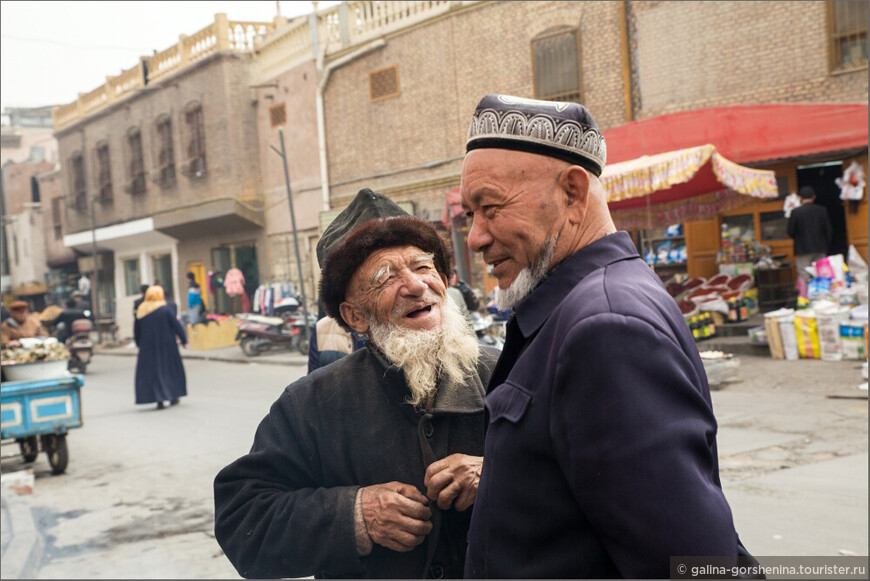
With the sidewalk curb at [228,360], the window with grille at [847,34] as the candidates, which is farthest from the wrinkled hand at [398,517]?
the sidewalk curb at [228,360]

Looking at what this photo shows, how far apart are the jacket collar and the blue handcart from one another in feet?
21.6

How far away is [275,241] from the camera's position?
62.3 ft

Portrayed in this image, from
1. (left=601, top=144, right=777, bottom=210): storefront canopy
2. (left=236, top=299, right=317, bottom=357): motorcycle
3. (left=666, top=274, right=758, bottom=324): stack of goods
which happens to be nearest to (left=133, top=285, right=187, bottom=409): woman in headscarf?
(left=236, top=299, right=317, bottom=357): motorcycle

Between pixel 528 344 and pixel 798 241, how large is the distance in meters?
10.5

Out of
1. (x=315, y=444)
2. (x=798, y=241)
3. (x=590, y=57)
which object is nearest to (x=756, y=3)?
(x=590, y=57)

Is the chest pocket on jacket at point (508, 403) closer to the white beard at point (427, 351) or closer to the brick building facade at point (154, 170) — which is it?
the white beard at point (427, 351)

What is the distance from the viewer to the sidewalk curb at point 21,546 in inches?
190

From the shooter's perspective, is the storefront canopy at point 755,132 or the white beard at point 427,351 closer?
the white beard at point 427,351

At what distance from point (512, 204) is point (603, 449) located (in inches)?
16.9

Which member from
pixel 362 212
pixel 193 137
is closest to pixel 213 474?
pixel 193 137

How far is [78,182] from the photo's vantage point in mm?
5520

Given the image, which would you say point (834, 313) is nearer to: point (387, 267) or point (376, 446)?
point (387, 267)

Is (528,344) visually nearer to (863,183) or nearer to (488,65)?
(863,183)

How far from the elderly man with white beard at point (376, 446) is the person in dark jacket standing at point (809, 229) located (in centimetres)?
980
